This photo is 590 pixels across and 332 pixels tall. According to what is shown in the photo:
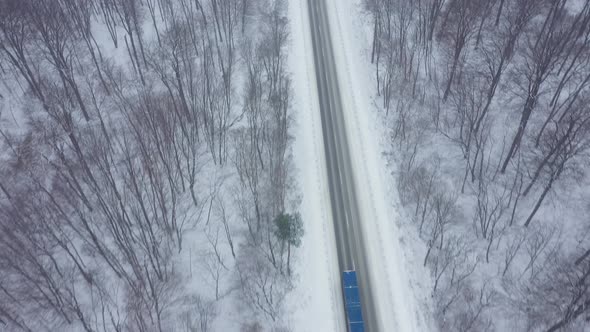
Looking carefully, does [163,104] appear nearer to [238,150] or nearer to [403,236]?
[238,150]

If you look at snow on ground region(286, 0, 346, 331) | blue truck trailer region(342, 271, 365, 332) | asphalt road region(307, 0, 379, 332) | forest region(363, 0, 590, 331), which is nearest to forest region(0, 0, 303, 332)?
snow on ground region(286, 0, 346, 331)

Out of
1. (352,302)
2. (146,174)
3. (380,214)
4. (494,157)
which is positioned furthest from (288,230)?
(494,157)

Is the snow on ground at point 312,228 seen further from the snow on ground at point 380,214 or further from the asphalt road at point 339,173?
the snow on ground at point 380,214

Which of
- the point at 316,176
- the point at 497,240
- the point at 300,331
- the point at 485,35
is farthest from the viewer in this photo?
the point at 485,35

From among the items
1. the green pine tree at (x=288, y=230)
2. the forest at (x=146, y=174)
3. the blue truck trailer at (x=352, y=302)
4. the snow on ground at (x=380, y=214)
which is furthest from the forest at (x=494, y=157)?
the forest at (x=146, y=174)

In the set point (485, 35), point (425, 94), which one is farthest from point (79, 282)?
point (485, 35)
